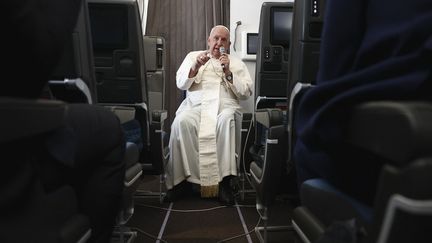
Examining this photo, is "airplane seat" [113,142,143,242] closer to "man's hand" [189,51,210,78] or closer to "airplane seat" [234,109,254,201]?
"airplane seat" [234,109,254,201]

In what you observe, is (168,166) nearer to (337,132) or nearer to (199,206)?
(199,206)

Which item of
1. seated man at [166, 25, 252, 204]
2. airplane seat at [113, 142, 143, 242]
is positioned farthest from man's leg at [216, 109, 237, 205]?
airplane seat at [113, 142, 143, 242]

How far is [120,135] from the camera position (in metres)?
0.89

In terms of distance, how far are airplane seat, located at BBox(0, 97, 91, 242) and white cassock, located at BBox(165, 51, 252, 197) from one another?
183 cm

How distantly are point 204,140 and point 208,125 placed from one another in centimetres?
12

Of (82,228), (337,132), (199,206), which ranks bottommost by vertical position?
(199,206)

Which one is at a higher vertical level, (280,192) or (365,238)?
(365,238)

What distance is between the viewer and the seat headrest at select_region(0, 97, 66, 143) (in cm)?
48

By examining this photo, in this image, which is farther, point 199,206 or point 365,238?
point 199,206

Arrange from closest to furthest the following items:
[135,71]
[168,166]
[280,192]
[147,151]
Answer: [280,192], [135,71], [147,151], [168,166]

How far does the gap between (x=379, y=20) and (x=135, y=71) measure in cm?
145

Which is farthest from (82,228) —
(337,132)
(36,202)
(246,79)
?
(246,79)

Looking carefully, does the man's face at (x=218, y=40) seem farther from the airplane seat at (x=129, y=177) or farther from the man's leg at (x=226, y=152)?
the airplane seat at (x=129, y=177)

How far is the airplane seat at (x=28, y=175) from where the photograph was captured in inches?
19.7
